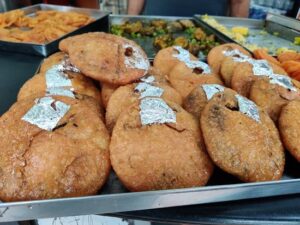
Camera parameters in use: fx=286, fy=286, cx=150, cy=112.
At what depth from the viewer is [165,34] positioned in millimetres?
2500

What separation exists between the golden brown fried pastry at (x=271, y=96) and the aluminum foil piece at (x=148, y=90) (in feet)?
1.18

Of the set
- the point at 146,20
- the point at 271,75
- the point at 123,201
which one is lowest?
the point at 146,20

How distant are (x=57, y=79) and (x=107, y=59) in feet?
0.71

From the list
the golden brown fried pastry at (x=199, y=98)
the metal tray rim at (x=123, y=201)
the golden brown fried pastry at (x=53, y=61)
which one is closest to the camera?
the metal tray rim at (x=123, y=201)

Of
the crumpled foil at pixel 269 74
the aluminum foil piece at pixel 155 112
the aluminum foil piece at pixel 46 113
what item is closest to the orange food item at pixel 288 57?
the crumpled foil at pixel 269 74

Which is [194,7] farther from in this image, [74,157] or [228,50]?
[74,157]

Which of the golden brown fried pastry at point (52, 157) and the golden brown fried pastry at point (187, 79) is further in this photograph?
the golden brown fried pastry at point (187, 79)

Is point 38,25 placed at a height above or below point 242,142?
below

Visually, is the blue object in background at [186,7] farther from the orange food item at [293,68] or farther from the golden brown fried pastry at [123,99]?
the golden brown fried pastry at [123,99]

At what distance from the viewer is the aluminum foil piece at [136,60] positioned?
1132 mm

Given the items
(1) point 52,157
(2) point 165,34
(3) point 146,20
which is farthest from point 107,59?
(3) point 146,20

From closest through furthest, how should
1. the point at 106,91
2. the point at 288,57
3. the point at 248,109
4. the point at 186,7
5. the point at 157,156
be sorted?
the point at 157,156
the point at 248,109
the point at 106,91
the point at 288,57
the point at 186,7

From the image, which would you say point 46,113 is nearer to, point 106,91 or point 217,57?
point 106,91

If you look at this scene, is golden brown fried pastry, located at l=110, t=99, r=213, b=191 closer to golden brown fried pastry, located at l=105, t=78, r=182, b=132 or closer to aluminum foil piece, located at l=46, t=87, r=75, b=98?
golden brown fried pastry, located at l=105, t=78, r=182, b=132
